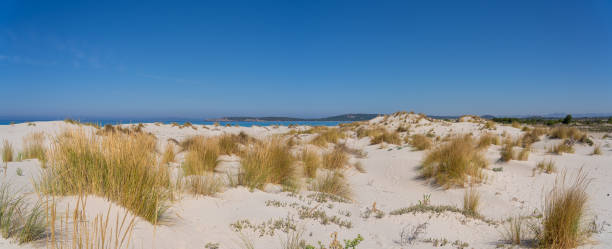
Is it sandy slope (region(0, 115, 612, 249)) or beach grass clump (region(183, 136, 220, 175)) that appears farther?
beach grass clump (region(183, 136, 220, 175))

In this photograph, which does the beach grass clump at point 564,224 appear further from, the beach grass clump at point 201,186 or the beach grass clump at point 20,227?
the beach grass clump at point 20,227

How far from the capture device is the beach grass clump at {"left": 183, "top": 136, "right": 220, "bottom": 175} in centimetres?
473

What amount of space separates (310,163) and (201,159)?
93.8 inches

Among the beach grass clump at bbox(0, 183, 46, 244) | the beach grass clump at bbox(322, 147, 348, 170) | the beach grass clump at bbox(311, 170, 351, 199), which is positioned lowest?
the beach grass clump at bbox(311, 170, 351, 199)

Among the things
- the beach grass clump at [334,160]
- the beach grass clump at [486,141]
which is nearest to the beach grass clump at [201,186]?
the beach grass clump at [334,160]

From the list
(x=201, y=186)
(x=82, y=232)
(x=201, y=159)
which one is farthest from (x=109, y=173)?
(x=201, y=159)

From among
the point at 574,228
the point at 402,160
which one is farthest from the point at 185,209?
the point at 402,160

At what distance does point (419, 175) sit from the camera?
655 centimetres

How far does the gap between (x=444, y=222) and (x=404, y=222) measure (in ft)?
1.64

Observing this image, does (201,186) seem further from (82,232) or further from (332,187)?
(332,187)

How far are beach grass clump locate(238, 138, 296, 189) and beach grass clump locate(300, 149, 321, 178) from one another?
1.69 feet

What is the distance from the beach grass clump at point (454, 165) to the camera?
18.7 ft

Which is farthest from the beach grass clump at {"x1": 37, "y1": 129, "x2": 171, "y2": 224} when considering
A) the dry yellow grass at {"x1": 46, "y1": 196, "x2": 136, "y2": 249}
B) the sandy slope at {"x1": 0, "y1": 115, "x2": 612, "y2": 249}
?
the dry yellow grass at {"x1": 46, "y1": 196, "x2": 136, "y2": 249}

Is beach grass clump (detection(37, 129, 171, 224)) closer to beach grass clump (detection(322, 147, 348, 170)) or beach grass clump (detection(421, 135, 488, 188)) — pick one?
beach grass clump (detection(322, 147, 348, 170))
